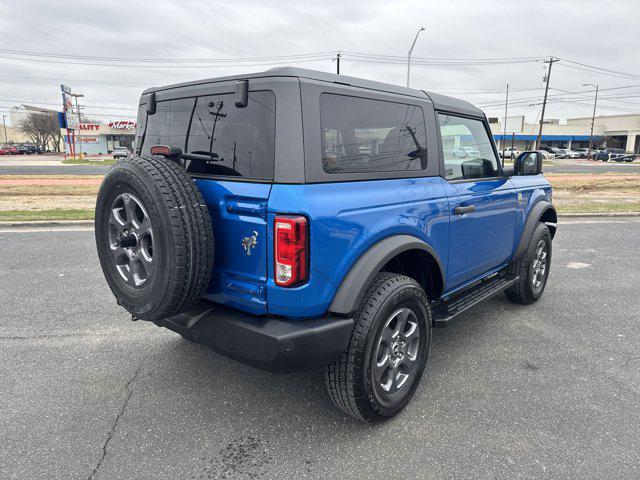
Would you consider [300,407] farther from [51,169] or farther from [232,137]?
[51,169]

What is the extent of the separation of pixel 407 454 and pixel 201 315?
4.44 ft

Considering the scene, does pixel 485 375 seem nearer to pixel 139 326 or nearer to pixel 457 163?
pixel 457 163

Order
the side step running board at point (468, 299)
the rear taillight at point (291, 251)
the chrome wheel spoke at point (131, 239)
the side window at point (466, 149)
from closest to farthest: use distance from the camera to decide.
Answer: the rear taillight at point (291, 251)
the chrome wheel spoke at point (131, 239)
the side step running board at point (468, 299)
the side window at point (466, 149)

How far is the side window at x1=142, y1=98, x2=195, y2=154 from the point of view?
9.44 feet

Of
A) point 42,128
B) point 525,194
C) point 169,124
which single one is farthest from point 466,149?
point 42,128

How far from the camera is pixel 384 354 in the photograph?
2699 mm

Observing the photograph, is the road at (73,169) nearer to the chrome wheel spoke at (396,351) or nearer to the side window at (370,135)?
the side window at (370,135)

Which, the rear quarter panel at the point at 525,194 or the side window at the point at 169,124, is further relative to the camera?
the rear quarter panel at the point at 525,194

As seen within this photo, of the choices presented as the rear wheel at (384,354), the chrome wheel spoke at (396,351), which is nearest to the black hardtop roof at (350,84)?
the rear wheel at (384,354)

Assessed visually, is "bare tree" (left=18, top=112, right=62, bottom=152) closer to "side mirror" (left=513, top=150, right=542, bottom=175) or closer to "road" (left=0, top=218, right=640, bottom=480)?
"road" (left=0, top=218, right=640, bottom=480)

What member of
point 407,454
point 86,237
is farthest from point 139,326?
point 86,237

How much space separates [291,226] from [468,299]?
6.62 ft

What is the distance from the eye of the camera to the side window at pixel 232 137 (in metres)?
2.37

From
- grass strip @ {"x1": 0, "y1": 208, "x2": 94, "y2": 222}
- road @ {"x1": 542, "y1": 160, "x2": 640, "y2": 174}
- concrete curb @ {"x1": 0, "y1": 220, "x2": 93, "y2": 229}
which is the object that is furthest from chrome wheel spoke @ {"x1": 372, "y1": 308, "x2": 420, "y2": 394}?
road @ {"x1": 542, "y1": 160, "x2": 640, "y2": 174}
